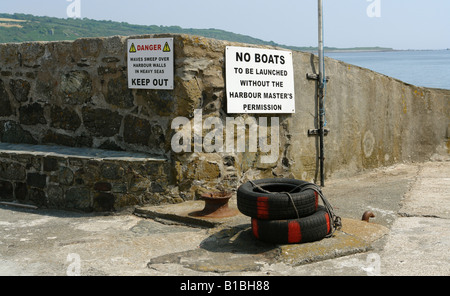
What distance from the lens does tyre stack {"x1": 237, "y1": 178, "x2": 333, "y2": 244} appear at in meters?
4.71

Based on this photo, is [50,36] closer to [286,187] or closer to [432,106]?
[432,106]

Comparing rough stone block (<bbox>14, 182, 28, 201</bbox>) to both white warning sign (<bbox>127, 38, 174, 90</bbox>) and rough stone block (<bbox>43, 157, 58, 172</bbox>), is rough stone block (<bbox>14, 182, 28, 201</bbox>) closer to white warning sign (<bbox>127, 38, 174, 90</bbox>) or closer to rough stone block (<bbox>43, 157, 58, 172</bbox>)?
rough stone block (<bbox>43, 157, 58, 172</bbox>)

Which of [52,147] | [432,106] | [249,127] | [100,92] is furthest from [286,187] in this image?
[432,106]

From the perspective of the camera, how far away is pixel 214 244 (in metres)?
5.05

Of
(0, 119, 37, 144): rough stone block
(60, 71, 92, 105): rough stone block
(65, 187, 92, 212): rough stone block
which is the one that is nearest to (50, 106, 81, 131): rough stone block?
(60, 71, 92, 105): rough stone block

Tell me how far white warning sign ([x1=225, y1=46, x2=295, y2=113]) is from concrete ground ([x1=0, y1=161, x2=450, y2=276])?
1355mm

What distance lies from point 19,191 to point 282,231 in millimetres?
4121

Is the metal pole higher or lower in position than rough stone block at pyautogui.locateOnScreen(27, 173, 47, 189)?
higher

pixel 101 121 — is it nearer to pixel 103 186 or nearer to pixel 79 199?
pixel 103 186

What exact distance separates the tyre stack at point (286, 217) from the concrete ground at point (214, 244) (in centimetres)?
9

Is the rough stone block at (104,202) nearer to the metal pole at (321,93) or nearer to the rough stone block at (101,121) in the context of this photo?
the rough stone block at (101,121)

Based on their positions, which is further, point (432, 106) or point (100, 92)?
point (432, 106)

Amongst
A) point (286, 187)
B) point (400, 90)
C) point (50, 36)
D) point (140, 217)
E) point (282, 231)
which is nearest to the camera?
point (282, 231)

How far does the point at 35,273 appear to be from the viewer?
4.29m
